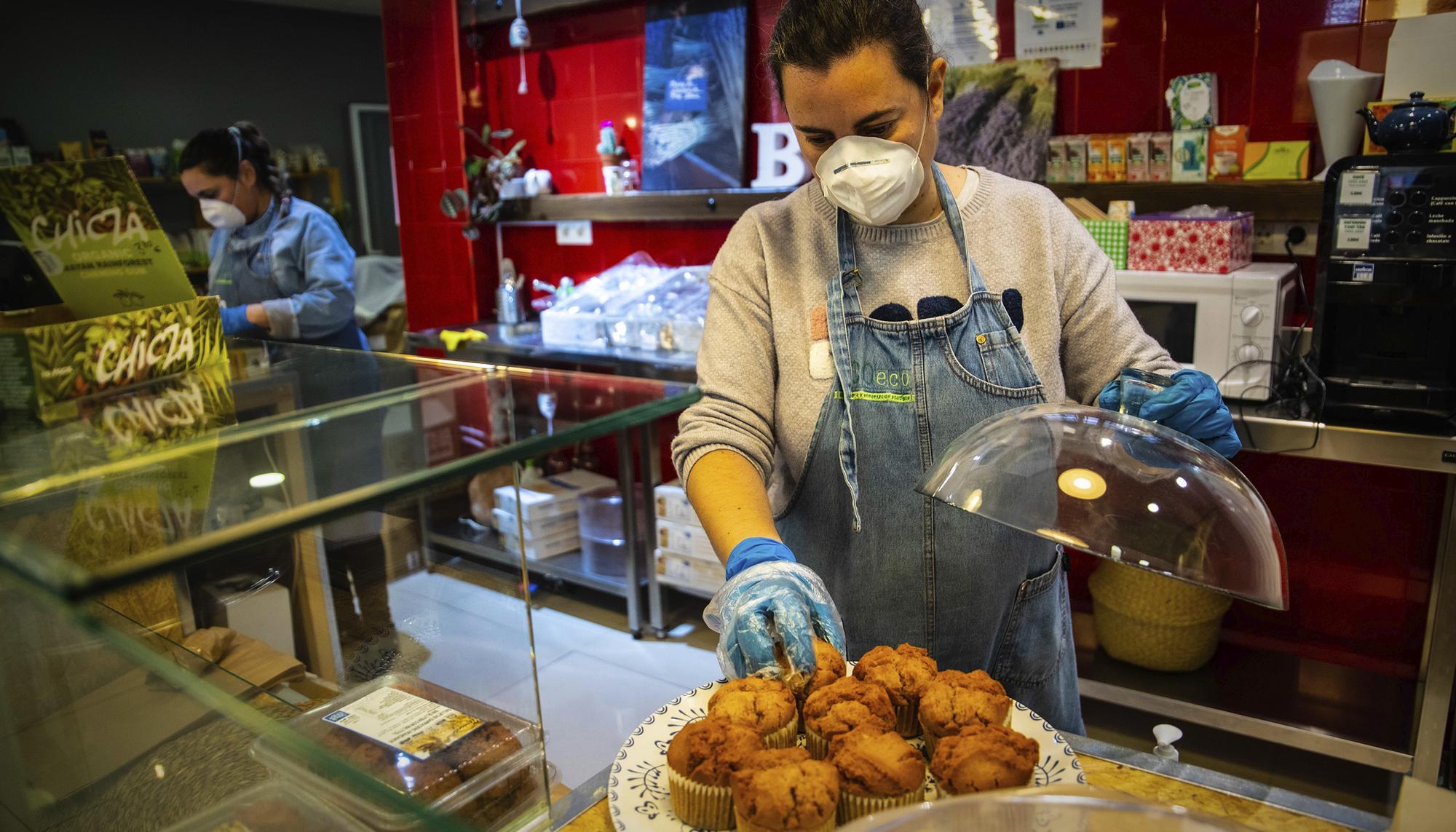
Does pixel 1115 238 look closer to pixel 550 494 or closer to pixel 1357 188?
pixel 1357 188

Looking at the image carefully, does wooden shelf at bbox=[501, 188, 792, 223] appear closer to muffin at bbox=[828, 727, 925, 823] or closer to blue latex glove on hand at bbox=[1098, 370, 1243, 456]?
blue latex glove on hand at bbox=[1098, 370, 1243, 456]

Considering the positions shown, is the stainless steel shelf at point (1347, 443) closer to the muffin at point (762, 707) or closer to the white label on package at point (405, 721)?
the muffin at point (762, 707)

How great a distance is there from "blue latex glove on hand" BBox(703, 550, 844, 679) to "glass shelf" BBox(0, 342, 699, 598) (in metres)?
0.23

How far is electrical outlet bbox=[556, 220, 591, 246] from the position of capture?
191 inches

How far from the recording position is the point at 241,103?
8.70 meters

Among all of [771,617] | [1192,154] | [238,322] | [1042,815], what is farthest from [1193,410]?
[238,322]

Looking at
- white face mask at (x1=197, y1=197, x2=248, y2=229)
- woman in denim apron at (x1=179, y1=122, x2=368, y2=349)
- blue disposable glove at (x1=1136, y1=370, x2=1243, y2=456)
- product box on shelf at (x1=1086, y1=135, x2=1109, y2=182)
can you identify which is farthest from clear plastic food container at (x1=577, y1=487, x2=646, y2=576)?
blue disposable glove at (x1=1136, y1=370, x2=1243, y2=456)

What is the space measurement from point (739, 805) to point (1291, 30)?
3.08m

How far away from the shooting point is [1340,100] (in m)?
2.74

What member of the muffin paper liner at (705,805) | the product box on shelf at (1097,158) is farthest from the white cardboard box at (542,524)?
the muffin paper liner at (705,805)

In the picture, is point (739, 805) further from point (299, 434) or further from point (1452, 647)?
point (1452, 647)

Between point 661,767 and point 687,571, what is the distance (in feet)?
9.63

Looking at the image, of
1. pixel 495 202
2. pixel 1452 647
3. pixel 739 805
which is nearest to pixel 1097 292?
pixel 739 805

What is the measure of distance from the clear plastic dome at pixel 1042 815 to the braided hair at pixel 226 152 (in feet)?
12.8
